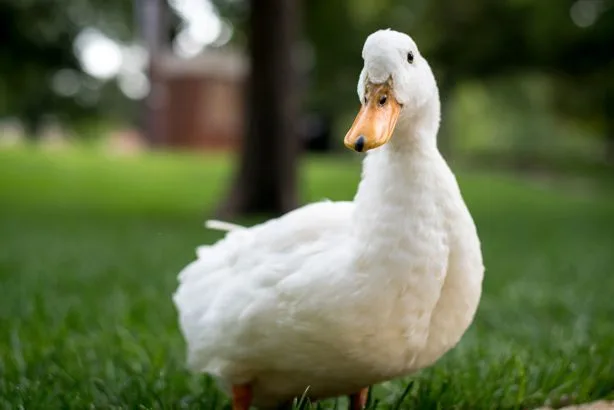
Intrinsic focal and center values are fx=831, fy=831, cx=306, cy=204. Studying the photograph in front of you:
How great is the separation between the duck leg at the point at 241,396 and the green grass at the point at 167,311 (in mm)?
250

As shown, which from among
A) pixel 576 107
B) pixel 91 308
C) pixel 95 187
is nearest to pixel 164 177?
pixel 95 187

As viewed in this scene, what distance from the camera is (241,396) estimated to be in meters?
2.05

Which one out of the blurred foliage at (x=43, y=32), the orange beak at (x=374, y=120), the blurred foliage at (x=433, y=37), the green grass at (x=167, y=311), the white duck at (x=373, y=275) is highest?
the blurred foliage at (x=433, y=37)

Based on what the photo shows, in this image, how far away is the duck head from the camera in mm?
1520

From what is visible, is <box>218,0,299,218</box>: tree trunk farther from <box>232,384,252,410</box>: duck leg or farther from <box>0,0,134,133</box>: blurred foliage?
<box>232,384,252,410</box>: duck leg

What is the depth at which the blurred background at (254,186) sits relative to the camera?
2676mm

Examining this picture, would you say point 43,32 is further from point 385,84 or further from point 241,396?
point 385,84

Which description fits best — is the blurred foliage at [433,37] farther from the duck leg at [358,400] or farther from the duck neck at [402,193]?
the duck neck at [402,193]

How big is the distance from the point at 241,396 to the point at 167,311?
185cm

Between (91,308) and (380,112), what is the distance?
2.61 metres

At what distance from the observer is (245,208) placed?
755cm

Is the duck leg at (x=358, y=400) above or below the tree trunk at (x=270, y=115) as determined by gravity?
below

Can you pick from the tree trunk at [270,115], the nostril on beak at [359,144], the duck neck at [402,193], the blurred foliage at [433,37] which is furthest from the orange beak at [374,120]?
the blurred foliage at [433,37]

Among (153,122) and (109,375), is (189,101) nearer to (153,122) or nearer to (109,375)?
(153,122)
